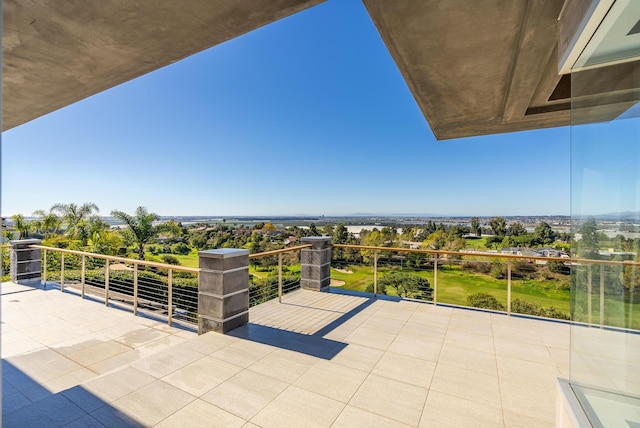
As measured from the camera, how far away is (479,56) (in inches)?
112

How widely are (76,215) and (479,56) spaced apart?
70.1ft

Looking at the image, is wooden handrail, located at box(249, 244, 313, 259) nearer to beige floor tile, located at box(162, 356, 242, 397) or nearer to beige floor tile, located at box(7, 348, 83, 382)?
beige floor tile, located at box(162, 356, 242, 397)

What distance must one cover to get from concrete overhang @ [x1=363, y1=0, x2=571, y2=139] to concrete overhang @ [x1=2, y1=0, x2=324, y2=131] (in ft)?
2.77

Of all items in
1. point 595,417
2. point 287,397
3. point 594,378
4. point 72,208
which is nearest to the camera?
point 595,417

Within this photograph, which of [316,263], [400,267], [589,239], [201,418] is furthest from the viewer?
[400,267]

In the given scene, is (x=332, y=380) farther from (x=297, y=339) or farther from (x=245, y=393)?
(x=297, y=339)

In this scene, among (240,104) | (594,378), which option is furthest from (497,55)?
(240,104)

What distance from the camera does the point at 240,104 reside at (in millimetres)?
15773

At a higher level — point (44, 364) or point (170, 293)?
point (170, 293)

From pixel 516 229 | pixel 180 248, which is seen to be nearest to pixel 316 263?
pixel 516 229

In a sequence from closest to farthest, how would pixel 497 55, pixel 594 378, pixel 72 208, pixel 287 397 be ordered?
pixel 594 378, pixel 287 397, pixel 497 55, pixel 72 208

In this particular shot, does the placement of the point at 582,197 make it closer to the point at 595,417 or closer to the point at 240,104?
the point at 595,417

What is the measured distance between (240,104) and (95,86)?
1321 centimetres

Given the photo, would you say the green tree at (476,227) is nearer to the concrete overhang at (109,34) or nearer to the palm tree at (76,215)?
the concrete overhang at (109,34)
